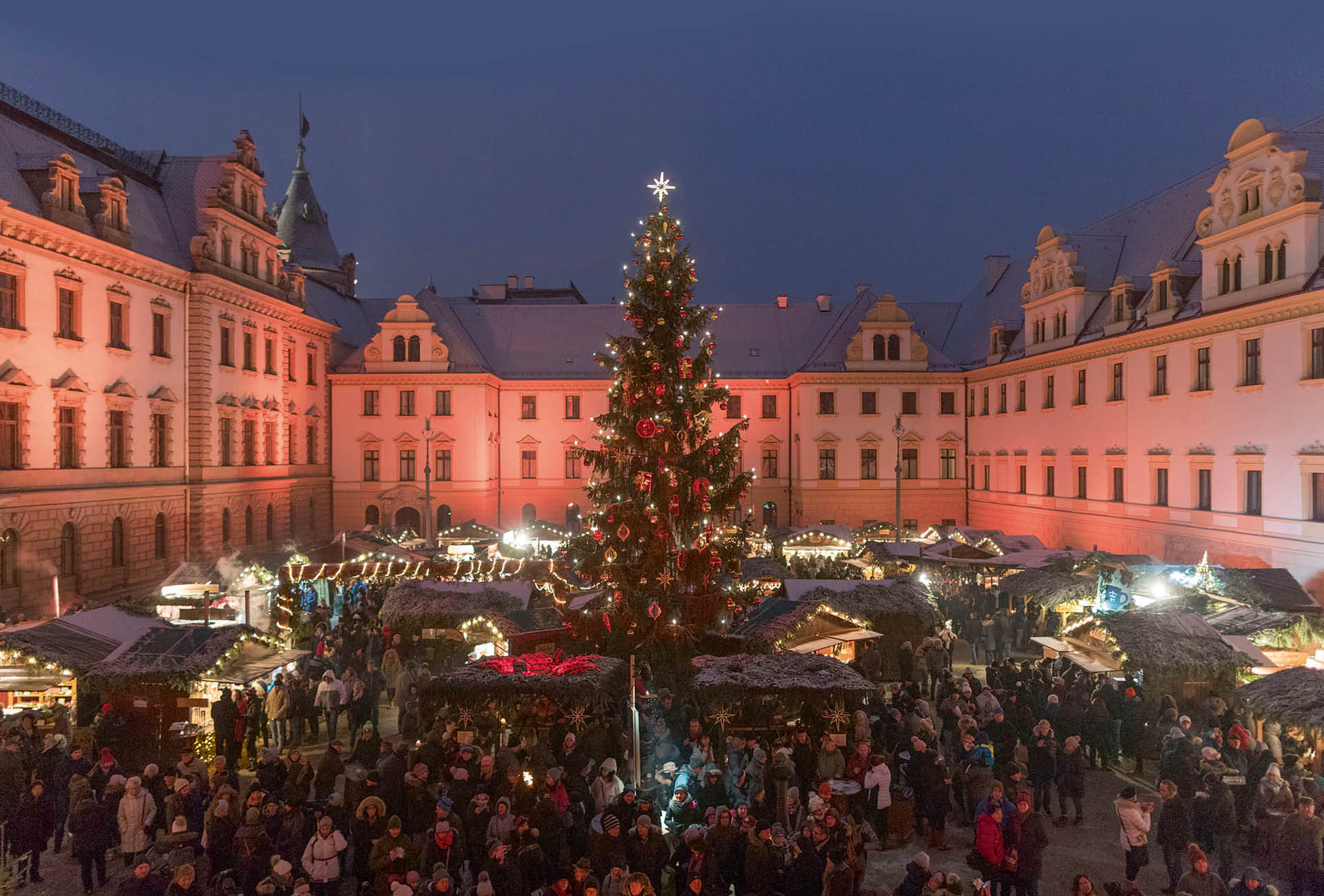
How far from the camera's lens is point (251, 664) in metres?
15.9

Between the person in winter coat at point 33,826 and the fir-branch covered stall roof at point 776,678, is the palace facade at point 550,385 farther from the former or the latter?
the fir-branch covered stall roof at point 776,678

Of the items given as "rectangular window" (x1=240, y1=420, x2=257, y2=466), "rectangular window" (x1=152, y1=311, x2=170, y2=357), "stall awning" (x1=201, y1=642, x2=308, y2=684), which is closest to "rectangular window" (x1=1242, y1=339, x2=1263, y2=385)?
"stall awning" (x1=201, y1=642, x2=308, y2=684)

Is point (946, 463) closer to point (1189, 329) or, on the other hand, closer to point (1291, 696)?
point (1189, 329)

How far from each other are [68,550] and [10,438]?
3.89 meters

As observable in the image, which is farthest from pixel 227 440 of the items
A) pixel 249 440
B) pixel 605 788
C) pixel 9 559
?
pixel 605 788

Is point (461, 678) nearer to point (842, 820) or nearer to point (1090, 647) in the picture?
point (842, 820)

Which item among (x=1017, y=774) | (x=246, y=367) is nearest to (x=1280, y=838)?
(x=1017, y=774)

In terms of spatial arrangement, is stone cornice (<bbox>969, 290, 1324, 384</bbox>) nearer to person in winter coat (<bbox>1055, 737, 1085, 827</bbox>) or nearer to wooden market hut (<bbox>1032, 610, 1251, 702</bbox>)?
wooden market hut (<bbox>1032, 610, 1251, 702</bbox>)

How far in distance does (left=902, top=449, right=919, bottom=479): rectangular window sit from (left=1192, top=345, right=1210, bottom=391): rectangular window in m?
18.8

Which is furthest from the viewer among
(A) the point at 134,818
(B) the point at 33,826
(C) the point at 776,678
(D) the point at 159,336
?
(D) the point at 159,336

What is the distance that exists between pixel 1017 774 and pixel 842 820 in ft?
9.62

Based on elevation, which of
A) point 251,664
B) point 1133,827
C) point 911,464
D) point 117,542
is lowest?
point 1133,827

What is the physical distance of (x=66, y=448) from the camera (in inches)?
1085

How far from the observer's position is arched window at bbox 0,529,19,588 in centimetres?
2500
